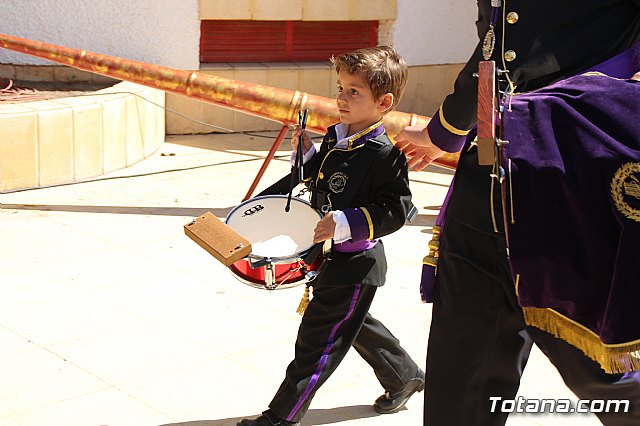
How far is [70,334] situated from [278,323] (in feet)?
2.83

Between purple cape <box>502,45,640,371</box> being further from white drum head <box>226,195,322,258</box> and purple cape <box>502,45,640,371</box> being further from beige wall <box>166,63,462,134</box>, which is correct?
beige wall <box>166,63,462,134</box>

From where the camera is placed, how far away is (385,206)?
313 centimetres

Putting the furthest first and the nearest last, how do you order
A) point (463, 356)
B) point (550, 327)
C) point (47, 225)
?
point (47, 225), point (463, 356), point (550, 327)

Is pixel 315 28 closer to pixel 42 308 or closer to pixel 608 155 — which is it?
pixel 42 308

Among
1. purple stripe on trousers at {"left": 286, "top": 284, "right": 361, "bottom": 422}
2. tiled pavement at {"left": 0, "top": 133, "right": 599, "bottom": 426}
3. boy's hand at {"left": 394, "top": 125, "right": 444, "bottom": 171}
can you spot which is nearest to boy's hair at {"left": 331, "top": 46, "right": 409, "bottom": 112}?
boy's hand at {"left": 394, "top": 125, "right": 444, "bottom": 171}

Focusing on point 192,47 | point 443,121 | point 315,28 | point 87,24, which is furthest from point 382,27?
point 443,121

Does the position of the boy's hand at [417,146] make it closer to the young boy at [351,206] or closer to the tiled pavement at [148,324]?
the young boy at [351,206]

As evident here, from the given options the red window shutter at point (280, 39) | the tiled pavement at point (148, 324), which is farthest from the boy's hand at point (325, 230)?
the red window shutter at point (280, 39)

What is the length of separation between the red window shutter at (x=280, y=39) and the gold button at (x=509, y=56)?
6.06 meters

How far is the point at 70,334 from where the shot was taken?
4.09 m

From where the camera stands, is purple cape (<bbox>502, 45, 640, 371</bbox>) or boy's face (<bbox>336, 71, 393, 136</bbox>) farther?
boy's face (<bbox>336, 71, 393, 136</bbox>)

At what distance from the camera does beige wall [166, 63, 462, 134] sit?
811 centimetres

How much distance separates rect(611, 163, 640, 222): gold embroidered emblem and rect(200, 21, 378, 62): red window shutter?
639 centimetres

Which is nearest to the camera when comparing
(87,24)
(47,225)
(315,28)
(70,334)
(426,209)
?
(70,334)
